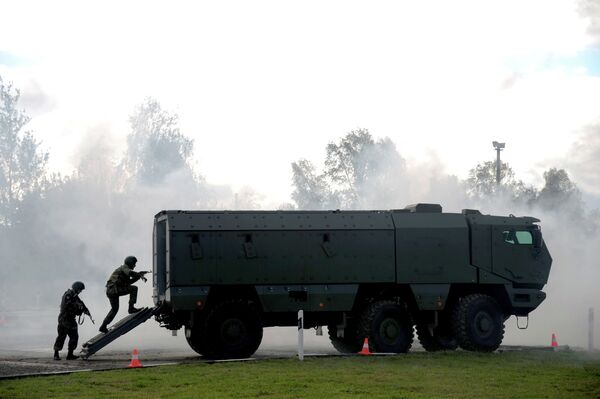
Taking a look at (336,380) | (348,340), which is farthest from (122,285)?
(336,380)

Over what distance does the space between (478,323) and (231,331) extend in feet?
21.6

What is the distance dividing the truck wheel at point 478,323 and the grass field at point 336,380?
3047 millimetres

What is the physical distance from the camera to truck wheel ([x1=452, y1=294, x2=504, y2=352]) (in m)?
26.2

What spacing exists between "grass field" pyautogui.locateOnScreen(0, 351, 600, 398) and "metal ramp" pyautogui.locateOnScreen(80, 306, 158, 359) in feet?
12.6

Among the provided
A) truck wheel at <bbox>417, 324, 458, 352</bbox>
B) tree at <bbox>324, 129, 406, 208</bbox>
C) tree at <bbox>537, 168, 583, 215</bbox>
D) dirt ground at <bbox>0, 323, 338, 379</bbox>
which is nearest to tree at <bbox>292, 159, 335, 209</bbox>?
tree at <bbox>324, 129, 406, 208</bbox>

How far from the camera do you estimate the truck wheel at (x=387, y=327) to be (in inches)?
1004

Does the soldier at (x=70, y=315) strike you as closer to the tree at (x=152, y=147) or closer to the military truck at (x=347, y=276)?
the military truck at (x=347, y=276)

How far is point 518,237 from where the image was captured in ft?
90.9

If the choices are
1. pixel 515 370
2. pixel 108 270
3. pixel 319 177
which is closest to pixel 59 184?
pixel 108 270

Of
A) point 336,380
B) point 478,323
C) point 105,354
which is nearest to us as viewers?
point 336,380

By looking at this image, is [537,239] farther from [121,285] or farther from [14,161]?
[14,161]

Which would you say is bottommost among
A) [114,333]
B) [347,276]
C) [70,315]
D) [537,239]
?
[114,333]

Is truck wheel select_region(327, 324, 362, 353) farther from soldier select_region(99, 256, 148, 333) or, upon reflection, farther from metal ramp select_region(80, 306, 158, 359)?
soldier select_region(99, 256, 148, 333)

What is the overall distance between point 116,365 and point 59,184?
5923 centimetres
